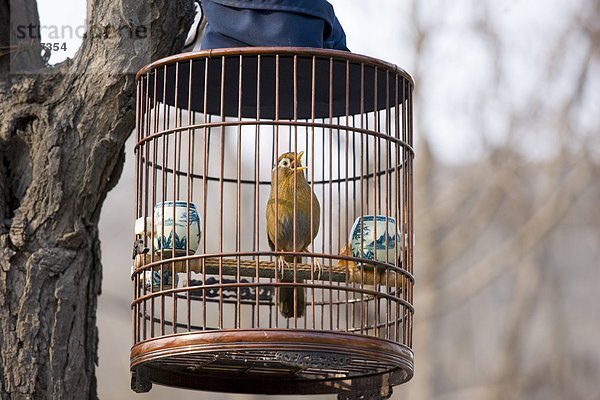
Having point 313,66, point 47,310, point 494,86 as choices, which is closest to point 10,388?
point 47,310

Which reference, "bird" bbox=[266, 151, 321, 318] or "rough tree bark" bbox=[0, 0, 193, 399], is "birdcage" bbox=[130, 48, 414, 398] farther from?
"rough tree bark" bbox=[0, 0, 193, 399]

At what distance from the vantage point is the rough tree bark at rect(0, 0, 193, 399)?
Result: 431 centimetres

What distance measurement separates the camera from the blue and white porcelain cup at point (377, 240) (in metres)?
3.92

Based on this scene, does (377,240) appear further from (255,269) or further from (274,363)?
(274,363)

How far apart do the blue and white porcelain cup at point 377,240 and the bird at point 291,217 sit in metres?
0.16

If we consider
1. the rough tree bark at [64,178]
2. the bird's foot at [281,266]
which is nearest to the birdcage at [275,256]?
the bird's foot at [281,266]

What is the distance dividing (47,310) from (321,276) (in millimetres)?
1164

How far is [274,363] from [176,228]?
568 millimetres

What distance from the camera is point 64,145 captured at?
14.5 feet

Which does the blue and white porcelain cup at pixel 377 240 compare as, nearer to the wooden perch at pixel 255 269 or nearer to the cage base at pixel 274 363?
the wooden perch at pixel 255 269

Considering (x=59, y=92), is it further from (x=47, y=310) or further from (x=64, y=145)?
(x=47, y=310)

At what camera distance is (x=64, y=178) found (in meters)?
4.41

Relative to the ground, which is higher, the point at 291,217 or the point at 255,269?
the point at 291,217

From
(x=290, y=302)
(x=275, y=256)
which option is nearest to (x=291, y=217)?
(x=290, y=302)
